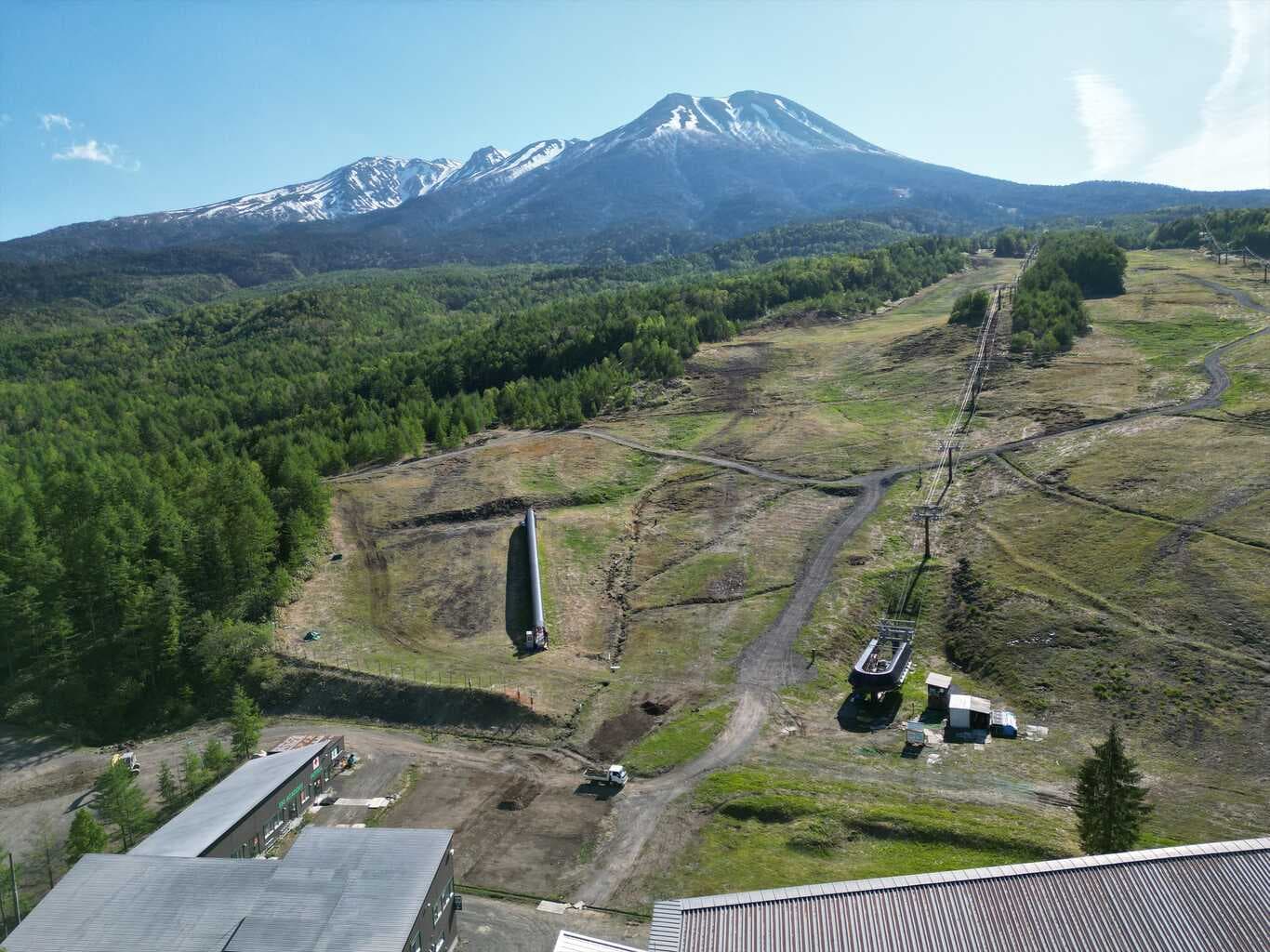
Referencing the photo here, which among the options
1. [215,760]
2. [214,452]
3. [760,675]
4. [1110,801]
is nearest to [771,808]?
[760,675]

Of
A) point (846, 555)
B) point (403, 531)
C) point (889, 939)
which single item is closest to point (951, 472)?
point (846, 555)

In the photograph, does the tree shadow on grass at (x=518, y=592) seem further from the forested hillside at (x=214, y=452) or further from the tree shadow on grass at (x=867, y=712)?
the tree shadow on grass at (x=867, y=712)

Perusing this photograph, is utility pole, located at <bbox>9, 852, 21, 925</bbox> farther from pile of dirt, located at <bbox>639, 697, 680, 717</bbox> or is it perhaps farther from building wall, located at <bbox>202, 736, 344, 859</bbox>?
pile of dirt, located at <bbox>639, 697, 680, 717</bbox>

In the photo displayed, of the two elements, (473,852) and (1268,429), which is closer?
(473,852)

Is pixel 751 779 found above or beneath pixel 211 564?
beneath

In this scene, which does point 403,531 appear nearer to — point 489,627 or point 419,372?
point 489,627
